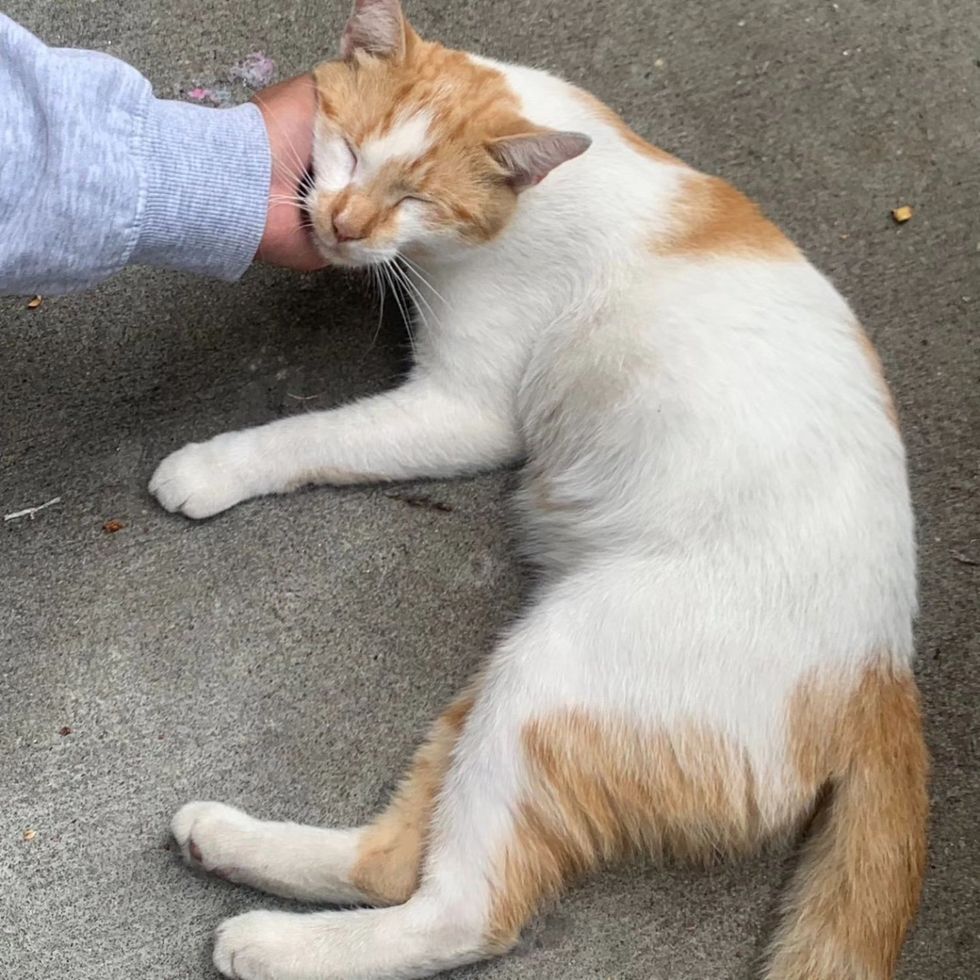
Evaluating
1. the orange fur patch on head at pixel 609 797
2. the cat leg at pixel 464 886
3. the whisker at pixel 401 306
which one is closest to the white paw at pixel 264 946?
the cat leg at pixel 464 886

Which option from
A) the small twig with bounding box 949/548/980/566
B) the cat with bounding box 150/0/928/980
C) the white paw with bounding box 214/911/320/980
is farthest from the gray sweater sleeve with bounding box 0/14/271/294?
the small twig with bounding box 949/548/980/566

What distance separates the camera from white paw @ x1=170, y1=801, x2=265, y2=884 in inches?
48.6

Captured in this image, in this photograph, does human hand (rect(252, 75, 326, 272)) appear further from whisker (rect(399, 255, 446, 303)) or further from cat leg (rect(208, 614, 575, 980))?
cat leg (rect(208, 614, 575, 980))

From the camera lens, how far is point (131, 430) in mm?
1430

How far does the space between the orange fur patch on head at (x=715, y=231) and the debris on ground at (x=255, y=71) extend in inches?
27.8

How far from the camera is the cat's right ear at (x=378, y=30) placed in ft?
3.83

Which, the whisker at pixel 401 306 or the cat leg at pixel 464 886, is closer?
the cat leg at pixel 464 886

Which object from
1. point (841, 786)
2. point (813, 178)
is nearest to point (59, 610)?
point (841, 786)

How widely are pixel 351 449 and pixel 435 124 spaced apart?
433 millimetres

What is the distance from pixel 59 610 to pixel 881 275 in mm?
1308

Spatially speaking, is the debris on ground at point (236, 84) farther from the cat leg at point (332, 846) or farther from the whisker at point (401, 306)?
the cat leg at point (332, 846)

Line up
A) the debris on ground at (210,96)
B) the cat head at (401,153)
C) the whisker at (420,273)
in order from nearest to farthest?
1. the cat head at (401,153)
2. the whisker at (420,273)
3. the debris on ground at (210,96)

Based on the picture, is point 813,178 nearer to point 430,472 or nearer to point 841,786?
point 430,472

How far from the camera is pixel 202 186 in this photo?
1.15m
